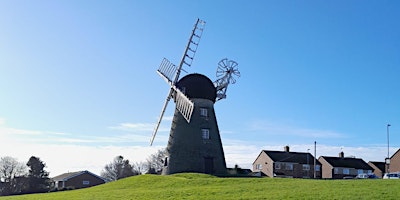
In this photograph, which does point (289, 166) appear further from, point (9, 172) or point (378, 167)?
point (9, 172)

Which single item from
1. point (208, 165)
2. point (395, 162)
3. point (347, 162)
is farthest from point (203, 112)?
point (347, 162)

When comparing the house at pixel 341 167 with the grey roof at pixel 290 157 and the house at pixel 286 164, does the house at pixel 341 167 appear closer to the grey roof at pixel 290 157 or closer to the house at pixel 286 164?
the house at pixel 286 164

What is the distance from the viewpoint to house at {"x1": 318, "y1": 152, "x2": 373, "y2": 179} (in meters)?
Answer: 82.4

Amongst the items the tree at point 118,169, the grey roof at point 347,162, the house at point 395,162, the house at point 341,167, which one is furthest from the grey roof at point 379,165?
the tree at point 118,169

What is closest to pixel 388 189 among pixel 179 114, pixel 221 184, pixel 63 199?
pixel 221 184

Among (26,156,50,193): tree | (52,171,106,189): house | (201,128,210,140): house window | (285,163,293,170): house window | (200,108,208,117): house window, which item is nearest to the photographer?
(201,128,210,140): house window

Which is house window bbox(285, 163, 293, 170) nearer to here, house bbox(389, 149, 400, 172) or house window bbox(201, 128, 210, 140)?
house bbox(389, 149, 400, 172)

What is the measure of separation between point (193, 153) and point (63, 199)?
47.7 ft

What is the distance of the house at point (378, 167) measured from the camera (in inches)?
3435

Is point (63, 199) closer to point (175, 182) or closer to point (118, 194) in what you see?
point (118, 194)

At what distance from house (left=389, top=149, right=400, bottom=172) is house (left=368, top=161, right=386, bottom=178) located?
1078 centimetres

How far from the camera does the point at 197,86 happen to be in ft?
154

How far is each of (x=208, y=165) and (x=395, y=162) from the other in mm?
40753

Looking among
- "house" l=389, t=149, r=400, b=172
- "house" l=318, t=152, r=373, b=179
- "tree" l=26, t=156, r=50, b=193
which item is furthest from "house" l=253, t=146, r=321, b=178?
"tree" l=26, t=156, r=50, b=193
